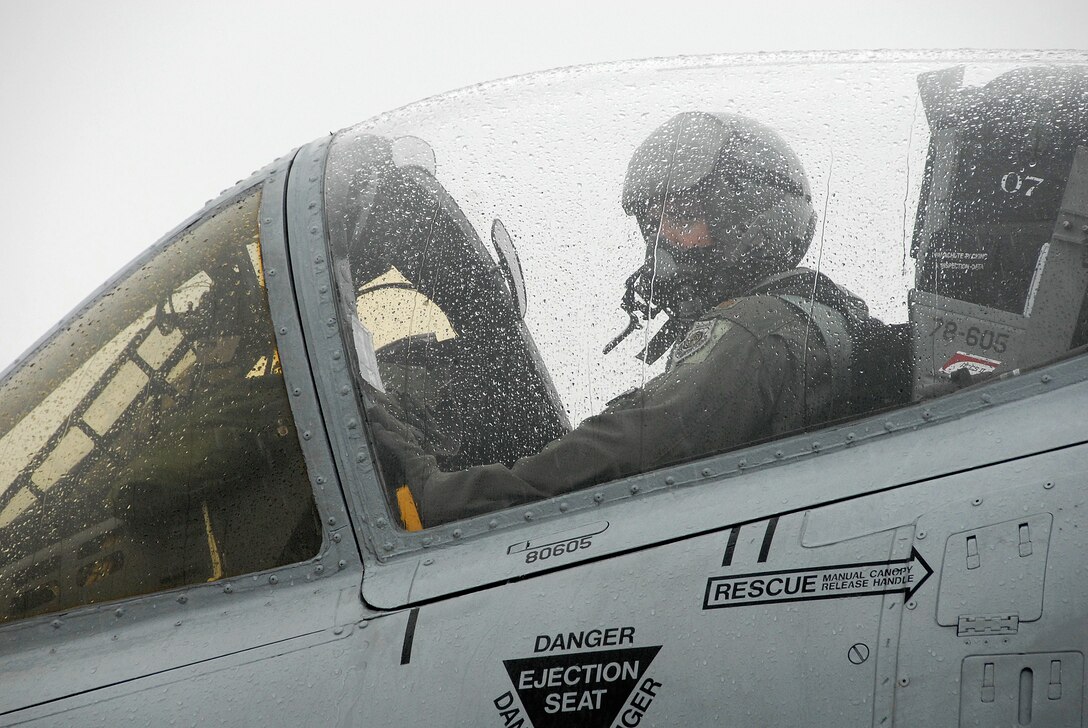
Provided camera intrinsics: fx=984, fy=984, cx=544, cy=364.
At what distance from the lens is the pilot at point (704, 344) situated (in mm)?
1920

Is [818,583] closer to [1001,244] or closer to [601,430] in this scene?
[601,430]

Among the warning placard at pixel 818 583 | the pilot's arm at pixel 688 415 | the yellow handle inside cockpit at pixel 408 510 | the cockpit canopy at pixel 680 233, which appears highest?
the cockpit canopy at pixel 680 233

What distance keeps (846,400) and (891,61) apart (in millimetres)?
887

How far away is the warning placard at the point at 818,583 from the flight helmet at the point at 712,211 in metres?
0.52

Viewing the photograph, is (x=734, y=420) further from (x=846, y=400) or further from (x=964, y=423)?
(x=964, y=423)

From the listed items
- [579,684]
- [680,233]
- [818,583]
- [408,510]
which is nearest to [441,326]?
[408,510]

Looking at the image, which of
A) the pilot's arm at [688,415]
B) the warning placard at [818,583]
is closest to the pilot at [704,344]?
the pilot's arm at [688,415]

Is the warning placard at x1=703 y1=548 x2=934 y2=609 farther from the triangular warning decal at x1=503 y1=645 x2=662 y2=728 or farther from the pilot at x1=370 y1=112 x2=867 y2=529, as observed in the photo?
the pilot at x1=370 y1=112 x2=867 y2=529

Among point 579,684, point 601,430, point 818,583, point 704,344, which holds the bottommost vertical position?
point 579,684

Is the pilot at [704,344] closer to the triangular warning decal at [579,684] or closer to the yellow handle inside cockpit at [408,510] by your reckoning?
the yellow handle inside cockpit at [408,510]

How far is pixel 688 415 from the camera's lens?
1.95m

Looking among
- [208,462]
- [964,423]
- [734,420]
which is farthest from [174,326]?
[964,423]

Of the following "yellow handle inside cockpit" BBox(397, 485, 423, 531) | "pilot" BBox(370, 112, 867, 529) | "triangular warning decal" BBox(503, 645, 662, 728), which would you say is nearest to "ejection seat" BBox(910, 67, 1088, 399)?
"pilot" BBox(370, 112, 867, 529)

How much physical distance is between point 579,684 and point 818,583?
1.45ft
